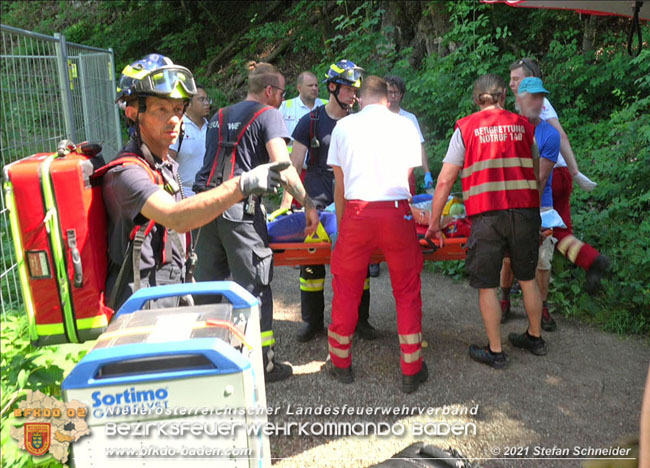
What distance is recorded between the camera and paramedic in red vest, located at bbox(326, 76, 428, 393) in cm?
413

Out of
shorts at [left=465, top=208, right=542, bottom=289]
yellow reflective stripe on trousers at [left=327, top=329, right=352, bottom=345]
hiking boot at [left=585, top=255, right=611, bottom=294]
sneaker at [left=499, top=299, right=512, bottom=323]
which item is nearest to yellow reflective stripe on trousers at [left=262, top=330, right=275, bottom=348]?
yellow reflective stripe on trousers at [left=327, top=329, right=352, bottom=345]

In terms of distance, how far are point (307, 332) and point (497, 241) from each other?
1870 mm

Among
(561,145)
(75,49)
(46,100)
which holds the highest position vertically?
(75,49)

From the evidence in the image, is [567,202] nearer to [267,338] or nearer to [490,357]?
[490,357]

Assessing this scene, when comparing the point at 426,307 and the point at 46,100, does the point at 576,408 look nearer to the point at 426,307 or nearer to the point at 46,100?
the point at 426,307

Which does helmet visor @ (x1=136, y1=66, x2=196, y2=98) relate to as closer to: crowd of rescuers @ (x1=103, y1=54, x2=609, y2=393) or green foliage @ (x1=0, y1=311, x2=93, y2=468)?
crowd of rescuers @ (x1=103, y1=54, x2=609, y2=393)

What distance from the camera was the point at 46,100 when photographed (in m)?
4.77

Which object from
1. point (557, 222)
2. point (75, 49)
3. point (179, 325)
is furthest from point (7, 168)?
point (75, 49)

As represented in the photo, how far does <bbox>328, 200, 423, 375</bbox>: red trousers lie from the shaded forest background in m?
2.22

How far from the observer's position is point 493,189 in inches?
172

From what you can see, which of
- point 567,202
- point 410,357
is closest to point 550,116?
point 567,202

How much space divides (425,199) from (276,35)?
9.77 meters

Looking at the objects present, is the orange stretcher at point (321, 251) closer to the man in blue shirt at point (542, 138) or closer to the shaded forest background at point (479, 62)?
the man in blue shirt at point (542, 138)

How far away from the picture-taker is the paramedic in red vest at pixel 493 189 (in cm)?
433
